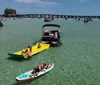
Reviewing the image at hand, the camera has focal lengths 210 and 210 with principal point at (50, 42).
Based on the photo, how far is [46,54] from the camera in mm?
29203

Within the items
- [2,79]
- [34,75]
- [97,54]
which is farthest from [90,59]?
[2,79]

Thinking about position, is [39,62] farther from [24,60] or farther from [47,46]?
[47,46]

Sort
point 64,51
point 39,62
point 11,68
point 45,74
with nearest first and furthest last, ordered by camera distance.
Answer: point 45,74, point 11,68, point 39,62, point 64,51

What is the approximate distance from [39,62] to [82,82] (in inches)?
295

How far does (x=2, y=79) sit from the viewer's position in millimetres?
19391

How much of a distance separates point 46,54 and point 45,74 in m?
8.67

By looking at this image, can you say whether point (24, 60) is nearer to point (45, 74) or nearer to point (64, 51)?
point (45, 74)

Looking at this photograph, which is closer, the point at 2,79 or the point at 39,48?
the point at 2,79

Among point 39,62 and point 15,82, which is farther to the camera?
point 39,62

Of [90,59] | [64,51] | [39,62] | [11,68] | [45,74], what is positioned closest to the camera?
[45,74]

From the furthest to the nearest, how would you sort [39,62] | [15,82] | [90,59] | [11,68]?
[90,59] < [39,62] < [11,68] < [15,82]

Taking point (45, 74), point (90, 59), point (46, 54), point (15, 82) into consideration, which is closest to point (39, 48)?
point (46, 54)

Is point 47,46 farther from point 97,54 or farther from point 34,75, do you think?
point 34,75

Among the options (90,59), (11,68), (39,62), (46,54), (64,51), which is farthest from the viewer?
(64,51)
